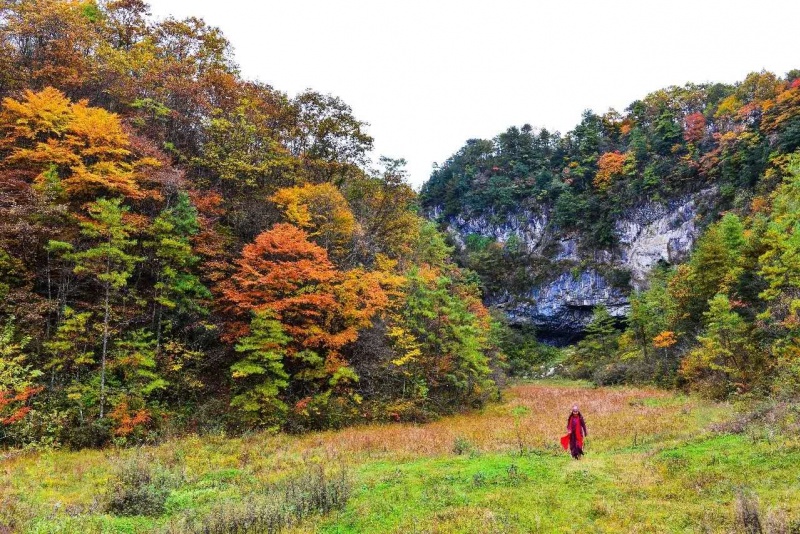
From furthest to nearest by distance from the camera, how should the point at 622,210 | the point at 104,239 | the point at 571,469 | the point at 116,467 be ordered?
1. the point at 622,210
2. the point at 104,239
3. the point at 116,467
4. the point at 571,469

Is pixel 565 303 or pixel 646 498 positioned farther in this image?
pixel 565 303

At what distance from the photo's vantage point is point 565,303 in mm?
63125

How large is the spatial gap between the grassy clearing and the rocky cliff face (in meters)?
47.6

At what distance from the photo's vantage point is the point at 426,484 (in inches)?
375

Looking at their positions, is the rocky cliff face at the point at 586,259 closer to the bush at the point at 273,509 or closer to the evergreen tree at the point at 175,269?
the evergreen tree at the point at 175,269

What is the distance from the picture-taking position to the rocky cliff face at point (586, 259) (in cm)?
5603

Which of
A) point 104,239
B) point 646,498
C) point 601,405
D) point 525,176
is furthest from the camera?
point 525,176

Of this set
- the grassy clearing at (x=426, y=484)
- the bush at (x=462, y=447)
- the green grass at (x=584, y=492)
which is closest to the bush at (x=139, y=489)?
the grassy clearing at (x=426, y=484)

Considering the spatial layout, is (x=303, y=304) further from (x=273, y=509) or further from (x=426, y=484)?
(x=273, y=509)

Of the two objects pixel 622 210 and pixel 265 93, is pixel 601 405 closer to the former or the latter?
pixel 265 93

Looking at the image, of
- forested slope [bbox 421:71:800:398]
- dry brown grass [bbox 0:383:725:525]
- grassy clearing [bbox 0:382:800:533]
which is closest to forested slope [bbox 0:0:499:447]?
dry brown grass [bbox 0:383:725:525]

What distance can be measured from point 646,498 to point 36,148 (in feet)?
74.8

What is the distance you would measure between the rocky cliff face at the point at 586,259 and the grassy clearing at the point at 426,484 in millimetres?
47599

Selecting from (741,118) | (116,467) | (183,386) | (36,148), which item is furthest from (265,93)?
(741,118)
